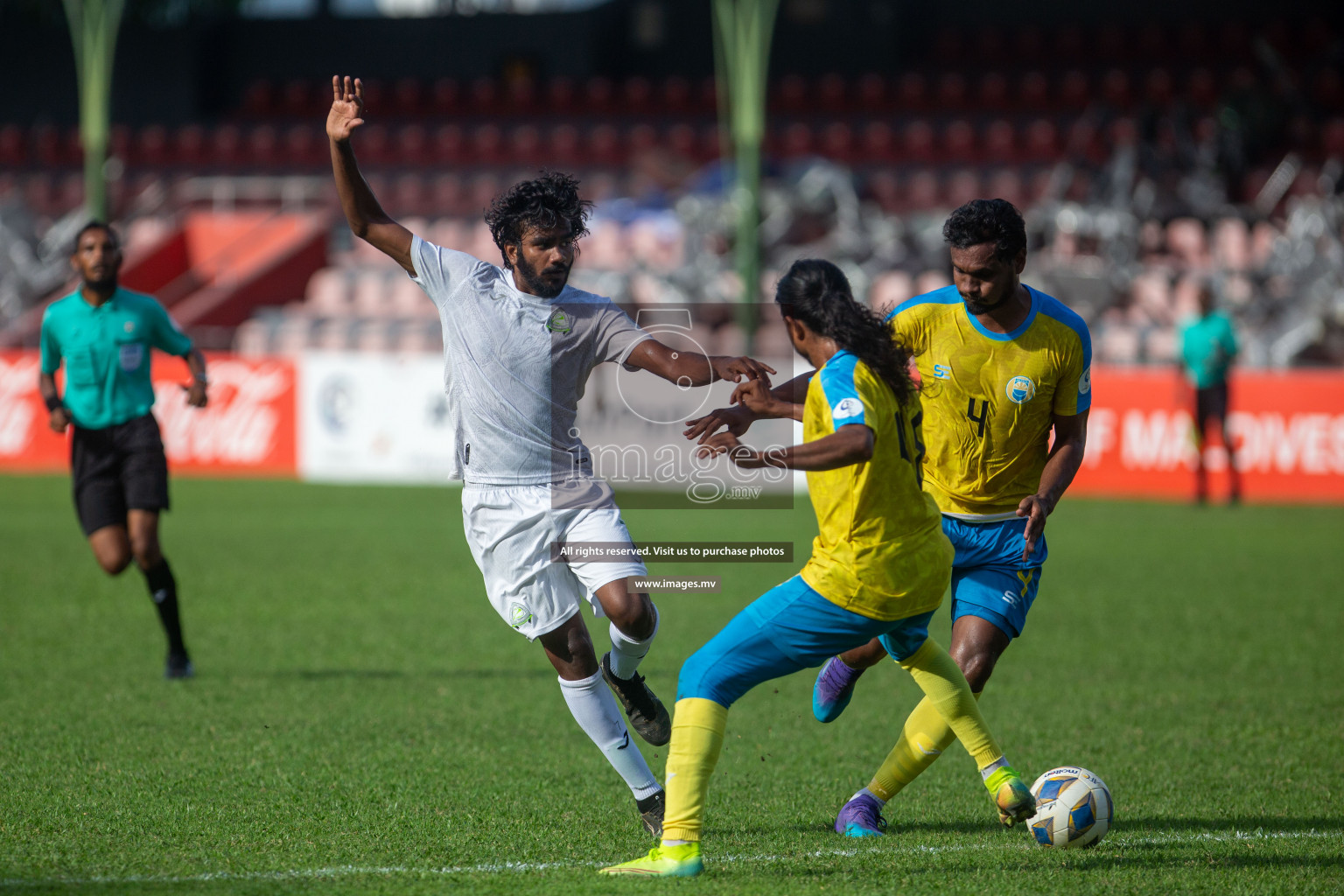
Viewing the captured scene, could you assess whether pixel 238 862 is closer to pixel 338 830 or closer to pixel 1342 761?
pixel 338 830

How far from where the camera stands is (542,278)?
4.80 metres

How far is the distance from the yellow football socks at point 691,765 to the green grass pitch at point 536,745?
0.18m

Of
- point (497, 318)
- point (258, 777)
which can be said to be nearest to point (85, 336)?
point (258, 777)

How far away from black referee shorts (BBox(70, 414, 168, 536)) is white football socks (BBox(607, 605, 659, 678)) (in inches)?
140

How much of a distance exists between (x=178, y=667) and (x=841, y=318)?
15.9 feet

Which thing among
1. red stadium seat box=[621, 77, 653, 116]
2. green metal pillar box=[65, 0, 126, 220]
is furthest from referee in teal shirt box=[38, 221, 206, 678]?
red stadium seat box=[621, 77, 653, 116]

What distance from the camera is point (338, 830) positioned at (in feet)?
16.2

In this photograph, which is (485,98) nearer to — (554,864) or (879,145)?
(879,145)

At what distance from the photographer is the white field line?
170 inches

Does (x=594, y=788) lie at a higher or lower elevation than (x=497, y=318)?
lower

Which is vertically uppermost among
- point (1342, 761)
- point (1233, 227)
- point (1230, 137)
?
point (1230, 137)

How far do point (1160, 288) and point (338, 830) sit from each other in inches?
774

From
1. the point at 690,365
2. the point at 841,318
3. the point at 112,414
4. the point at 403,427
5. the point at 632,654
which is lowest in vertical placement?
the point at 632,654

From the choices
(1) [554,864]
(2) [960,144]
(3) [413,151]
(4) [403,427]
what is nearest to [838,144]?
(2) [960,144]
